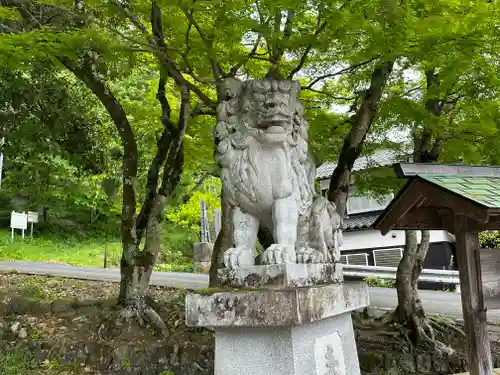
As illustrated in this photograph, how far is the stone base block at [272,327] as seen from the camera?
2891 mm

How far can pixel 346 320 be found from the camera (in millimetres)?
3695

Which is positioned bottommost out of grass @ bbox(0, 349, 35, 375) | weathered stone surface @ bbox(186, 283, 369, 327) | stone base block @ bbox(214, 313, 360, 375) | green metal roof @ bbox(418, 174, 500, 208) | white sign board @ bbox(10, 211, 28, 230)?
grass @ bbox(0, 349, 35, 375)

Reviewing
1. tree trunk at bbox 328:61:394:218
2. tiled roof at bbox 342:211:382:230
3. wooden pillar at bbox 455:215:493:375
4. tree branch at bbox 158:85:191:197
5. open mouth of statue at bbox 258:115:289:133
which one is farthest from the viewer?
tiled roof at bbox 342:211:382:230

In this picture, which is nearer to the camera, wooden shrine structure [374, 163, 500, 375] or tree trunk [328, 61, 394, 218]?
wooden shrine structure [374, 163, 500, 375]

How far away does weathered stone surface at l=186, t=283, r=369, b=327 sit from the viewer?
2.86 meters

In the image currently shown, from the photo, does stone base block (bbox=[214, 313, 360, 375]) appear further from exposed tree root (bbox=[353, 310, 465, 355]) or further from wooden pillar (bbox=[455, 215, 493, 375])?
exposed tree root (bbox=[353, 310, 465, 355])

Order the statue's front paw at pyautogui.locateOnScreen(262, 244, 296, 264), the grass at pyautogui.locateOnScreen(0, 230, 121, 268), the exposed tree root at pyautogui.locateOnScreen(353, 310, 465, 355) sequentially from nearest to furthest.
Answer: the statue's front paw at pyautogui.locateOnScreen(262, 244, 296, 264), the exposed tree root at pyautogui.locateOnScreen(353, 310, 465, 355), the grass at pyautogui.locateOnScreen(0, 230, 121, 268)

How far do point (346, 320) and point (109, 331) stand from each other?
199 inches

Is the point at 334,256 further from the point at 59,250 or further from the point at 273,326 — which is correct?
the point at 59,250

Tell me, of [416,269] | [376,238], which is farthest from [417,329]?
[376,238]

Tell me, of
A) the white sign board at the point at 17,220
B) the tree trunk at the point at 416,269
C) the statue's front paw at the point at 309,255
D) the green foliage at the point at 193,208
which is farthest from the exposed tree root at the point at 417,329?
the white sign board at the point at 17,220

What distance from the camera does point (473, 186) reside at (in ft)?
14.0

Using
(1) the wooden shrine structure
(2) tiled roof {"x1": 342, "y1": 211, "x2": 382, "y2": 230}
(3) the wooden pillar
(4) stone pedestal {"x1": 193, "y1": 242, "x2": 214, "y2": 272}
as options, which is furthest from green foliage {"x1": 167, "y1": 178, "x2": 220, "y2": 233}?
(3) the wooden pillar

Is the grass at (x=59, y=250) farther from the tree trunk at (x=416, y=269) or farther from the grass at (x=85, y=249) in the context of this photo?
the tree trunk at (x=416, y=269)
